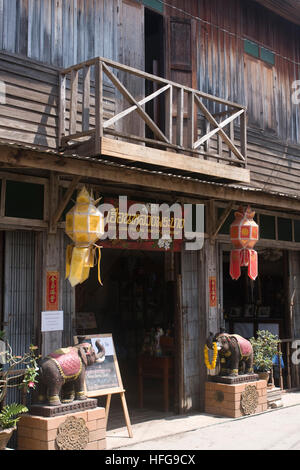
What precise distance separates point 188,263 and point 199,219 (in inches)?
32.3

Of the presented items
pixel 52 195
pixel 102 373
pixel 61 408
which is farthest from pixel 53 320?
pixel 52 195

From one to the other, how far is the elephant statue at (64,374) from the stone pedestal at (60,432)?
254 mm

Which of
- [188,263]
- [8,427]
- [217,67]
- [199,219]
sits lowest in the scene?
[8,427]

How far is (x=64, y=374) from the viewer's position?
7262 mm

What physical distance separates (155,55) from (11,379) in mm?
7403

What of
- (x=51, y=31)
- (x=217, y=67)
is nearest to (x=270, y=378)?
(x=217, y=67)

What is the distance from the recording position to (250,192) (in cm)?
991

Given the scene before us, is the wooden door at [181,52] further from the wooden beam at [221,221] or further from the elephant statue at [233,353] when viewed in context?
the elephant statue at [233,353]

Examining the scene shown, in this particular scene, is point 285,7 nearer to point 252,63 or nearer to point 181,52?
point 252,63

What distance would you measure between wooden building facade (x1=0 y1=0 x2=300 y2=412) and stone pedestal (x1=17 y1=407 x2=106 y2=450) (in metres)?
1.12

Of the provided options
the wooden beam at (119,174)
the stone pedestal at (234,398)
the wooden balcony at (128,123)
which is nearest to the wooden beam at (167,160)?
the wooden balcony at (128,123)

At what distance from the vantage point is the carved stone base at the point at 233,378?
9736 mm
